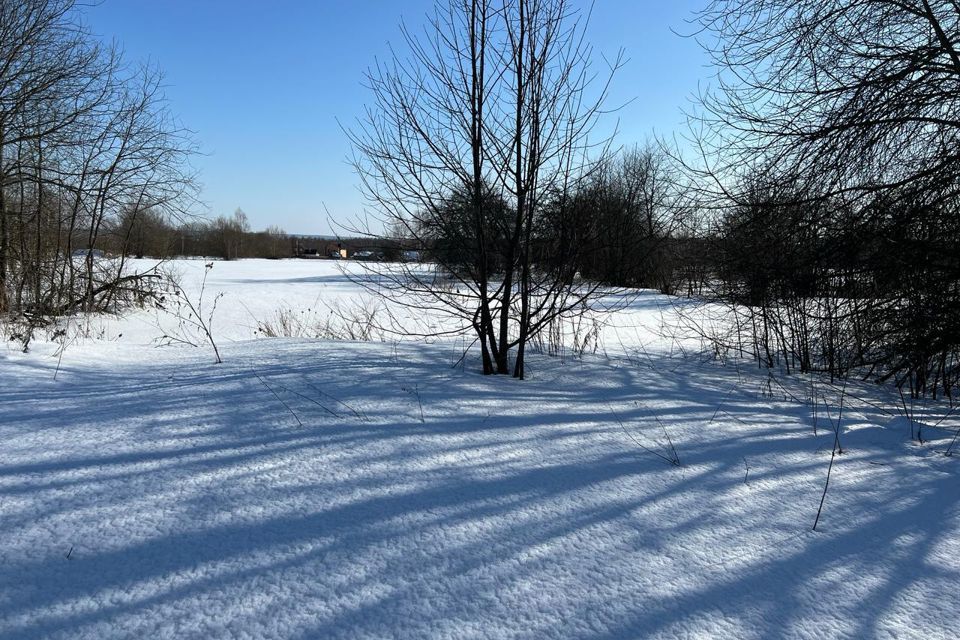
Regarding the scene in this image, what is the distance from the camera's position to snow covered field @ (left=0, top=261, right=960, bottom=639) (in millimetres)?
1479

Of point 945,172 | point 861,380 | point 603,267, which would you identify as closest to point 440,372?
point 603,267

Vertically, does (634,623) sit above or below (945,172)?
below

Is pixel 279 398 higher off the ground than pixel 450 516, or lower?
higher

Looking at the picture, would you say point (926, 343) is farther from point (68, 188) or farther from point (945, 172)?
point (68, 188)

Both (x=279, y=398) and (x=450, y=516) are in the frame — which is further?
(x=279, y=398)

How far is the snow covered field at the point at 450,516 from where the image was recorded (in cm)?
148

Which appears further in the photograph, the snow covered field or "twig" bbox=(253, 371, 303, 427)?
"twig" bbox=(253, 371, 303, 427)

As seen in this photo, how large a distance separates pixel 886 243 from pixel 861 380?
2.20 m

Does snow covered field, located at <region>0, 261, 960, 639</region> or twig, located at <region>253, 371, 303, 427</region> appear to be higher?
twig, located at <region>253, 371, 303, 427</region>

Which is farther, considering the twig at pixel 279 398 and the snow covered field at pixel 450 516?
the twig at pixel 279 398

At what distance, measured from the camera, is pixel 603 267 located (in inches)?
199

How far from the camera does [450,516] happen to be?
2010 millimetres

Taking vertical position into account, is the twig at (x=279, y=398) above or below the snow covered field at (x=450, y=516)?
above

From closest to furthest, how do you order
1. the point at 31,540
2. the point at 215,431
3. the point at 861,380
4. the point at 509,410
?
the point at 31,540, the point at 215,431, the point at 509,410, the point at 861,380
